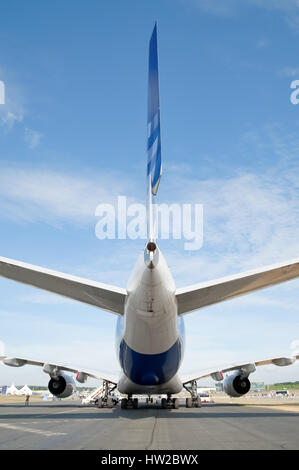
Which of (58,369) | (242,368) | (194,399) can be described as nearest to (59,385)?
(58,369)

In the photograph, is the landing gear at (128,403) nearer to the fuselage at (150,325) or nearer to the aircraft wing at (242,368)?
the aircraft wing at (242,368)

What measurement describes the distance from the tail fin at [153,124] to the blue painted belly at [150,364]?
212 inches

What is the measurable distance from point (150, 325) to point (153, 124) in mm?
5913

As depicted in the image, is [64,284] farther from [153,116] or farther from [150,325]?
[153,116]

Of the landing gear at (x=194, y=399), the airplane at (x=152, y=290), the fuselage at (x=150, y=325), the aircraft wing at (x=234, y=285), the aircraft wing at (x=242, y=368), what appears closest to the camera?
the airplane at (x=152, y=290)

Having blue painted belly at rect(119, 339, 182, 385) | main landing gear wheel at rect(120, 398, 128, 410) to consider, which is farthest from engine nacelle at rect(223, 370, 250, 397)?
blue painted belly at rect(119, 339, 182, 385)

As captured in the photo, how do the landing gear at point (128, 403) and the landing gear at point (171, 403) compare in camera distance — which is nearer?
the landing gear at point (128, 403)

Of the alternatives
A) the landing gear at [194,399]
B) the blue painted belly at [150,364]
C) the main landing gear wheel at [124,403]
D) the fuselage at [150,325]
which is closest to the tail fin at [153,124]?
the fuselage at [150,325]

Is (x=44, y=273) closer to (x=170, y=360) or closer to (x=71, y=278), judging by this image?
(x=71, y=278)

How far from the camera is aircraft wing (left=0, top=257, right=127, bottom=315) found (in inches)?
405

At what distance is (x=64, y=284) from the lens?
1081cm

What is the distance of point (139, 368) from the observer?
46.3 ft

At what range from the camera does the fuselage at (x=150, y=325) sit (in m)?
10.6
